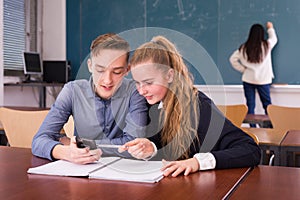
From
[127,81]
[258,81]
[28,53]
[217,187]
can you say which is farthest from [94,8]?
[217,187]

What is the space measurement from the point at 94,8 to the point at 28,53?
4.00 feet

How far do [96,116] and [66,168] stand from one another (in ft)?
1.27

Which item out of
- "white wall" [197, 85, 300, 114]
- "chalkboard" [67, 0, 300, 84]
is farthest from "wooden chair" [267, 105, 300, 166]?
"chalkboard" [67, 0, 300, 84]

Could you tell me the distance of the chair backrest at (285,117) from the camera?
10.0ft

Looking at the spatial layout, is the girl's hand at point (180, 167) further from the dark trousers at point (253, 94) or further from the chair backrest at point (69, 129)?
the dark trousers at point (253, 94)

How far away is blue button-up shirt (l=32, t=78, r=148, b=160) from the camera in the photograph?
1.56 metres

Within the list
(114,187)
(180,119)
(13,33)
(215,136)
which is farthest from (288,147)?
(13,33)

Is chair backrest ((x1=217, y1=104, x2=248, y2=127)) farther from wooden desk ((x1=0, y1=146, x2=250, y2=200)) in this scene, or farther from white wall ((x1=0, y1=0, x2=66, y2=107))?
white wall ((x1=0, y1=0, x2=66, y2=107))

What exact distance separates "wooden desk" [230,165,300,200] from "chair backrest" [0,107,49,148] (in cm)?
148

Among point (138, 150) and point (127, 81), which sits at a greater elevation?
point (127, 81)

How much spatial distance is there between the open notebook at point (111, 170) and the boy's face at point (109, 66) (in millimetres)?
252

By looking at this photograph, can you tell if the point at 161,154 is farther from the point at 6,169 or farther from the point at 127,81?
the point at 6,169

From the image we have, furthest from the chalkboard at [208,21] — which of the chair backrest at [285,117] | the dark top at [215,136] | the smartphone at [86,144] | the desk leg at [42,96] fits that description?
the smartphone at [86,144]

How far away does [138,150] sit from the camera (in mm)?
1265
